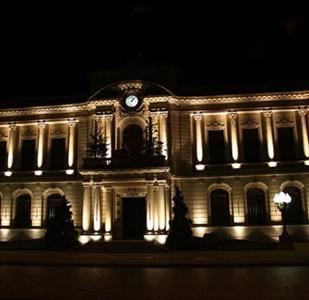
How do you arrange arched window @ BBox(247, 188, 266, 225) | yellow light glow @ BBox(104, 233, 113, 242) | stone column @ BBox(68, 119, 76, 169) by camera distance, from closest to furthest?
yellow light glow @ BBox(104, 233, 113, 242) → arched window @ BBox(247, 188, 266, 225) → stone column @ BBox(68, 119, 76, 169)

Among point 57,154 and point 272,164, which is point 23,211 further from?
point 272,164

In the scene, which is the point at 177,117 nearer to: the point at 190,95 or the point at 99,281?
the point at 190,95

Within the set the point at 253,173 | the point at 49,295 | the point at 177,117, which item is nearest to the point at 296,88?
the point at 253,173

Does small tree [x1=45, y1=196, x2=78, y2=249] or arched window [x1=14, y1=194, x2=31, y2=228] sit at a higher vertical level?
arched window [x1=14, y1=194, x2=31, y2=228]

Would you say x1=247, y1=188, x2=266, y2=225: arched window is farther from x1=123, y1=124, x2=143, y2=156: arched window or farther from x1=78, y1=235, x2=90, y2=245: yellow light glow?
x1=78, y1=235, x2=90, y2=245: yellow light glow

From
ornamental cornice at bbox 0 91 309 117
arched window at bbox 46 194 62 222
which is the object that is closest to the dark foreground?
arched window at bbox 46 194 62 222

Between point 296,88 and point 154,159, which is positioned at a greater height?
point 296,88

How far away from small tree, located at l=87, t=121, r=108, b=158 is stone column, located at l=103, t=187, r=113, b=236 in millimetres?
2434

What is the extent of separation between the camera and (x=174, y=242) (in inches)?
912

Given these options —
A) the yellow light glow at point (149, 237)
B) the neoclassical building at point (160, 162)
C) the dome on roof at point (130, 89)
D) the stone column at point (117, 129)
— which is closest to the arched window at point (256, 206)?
the neoclassical building at point (160, 162)

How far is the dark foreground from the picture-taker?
9242 mm

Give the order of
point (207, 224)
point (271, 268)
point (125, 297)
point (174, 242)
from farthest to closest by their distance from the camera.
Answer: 1. point (207, 224)
2. point (174, 242)
3. point (271, 268)
4. point (125, 297)

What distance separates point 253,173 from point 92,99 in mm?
12490

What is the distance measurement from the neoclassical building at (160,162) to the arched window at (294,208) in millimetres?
67
